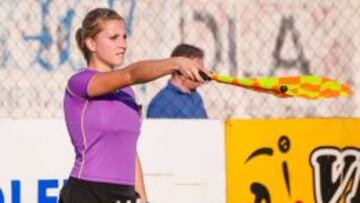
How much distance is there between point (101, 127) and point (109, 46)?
35cm

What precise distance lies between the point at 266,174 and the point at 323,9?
251 centimetres

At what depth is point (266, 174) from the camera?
272 inches

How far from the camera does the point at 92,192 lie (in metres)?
4.21

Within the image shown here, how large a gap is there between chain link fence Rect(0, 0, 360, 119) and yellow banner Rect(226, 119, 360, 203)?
5.07 feet

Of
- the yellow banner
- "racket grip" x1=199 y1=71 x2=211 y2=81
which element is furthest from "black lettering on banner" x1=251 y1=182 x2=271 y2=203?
"racket grip" x1=199 y1=71 x2=211 y2=81

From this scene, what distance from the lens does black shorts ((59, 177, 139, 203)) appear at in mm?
4211

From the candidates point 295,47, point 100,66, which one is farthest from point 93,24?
point 295,47

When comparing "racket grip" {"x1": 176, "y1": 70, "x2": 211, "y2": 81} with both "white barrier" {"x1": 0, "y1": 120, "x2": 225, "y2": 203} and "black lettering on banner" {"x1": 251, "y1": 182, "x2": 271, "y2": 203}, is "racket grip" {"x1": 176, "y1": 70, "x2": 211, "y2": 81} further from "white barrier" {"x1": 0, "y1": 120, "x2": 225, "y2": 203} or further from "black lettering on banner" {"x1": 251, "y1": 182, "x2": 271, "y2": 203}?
"black lettering on banner" {"x1": 251, "y1": 182, "x2": 271, "y2": 203}

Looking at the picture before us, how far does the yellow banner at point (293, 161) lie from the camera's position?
22.5 ft

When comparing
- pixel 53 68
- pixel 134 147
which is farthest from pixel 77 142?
pixel 53 68

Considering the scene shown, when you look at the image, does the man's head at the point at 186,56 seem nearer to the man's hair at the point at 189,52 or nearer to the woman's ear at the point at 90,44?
the man's hair at the point at 189,52

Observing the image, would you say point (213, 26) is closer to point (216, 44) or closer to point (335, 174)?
point (216, 44)

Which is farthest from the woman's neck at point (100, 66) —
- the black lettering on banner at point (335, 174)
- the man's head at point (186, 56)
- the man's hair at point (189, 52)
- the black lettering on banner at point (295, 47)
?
the black lettering on banner at point (295, 47)

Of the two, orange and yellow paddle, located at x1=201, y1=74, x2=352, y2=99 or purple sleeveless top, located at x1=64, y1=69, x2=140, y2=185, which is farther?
purple sleeveless top, located at x1=64, y1=69, x2=140, y2=185
